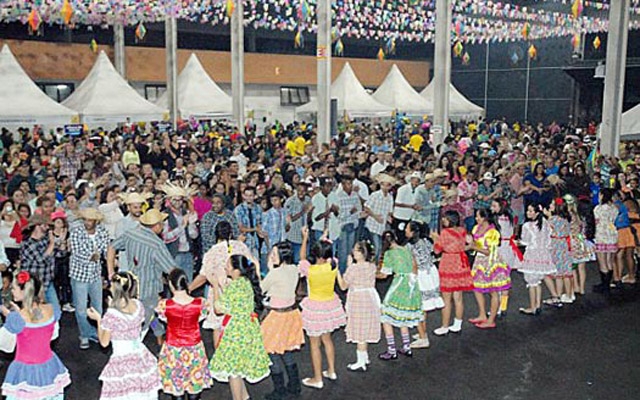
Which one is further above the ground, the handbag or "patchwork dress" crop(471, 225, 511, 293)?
"patchwork dress" crop(471, 225, 511, 293)

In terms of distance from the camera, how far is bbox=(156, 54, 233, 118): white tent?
2278cm

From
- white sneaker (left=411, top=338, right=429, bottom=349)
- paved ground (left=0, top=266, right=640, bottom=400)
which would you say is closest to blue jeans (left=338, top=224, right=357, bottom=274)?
paved ground (left=0, top=266, right=640, bottom=400)

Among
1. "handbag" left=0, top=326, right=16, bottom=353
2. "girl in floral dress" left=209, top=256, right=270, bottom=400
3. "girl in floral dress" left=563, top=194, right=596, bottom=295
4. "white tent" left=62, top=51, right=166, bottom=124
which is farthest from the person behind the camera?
"white tent" left=62, top=51, right=166, bottom=124

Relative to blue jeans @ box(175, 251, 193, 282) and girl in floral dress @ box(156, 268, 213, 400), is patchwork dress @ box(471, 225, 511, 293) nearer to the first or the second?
blue jeans @ box(175, 251, 193, 282)

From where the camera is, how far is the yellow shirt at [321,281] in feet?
21.0

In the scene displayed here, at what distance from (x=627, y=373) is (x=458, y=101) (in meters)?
21.7

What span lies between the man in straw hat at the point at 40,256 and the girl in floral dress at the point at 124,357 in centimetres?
196

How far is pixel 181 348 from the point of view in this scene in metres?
5.41

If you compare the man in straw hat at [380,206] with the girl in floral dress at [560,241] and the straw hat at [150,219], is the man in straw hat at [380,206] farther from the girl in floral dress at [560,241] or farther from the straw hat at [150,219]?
the straw hat at [150,219]

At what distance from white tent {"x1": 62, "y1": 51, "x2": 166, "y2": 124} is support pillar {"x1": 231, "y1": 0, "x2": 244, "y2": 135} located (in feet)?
7.84

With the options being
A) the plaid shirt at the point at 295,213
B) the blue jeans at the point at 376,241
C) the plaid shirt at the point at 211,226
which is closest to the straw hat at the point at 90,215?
the plaid shirt at the point at 211,226

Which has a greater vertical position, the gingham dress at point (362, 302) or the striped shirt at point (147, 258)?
the striped shirt at point (147, 258)

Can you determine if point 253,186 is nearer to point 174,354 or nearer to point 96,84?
point 174,354

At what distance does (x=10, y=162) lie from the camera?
13.1m
